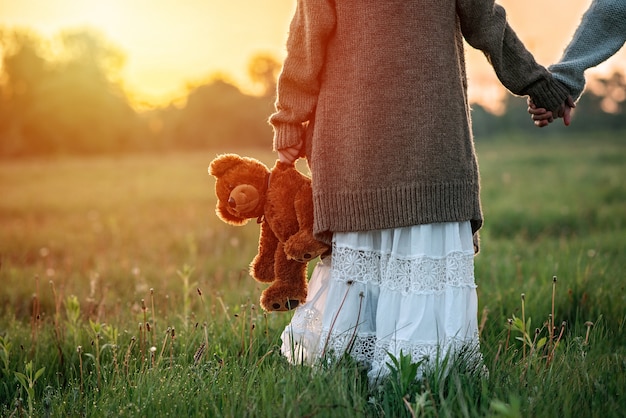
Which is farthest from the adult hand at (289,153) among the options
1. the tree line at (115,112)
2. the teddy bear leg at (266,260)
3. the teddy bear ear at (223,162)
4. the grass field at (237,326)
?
the tree line at (115,112)

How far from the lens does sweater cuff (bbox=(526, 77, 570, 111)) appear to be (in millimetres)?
2912

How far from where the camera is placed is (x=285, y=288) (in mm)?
2867

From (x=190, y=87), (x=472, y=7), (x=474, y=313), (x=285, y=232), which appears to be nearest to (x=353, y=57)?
(x=472, y=7)

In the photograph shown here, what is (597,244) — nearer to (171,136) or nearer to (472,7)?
(472,7)

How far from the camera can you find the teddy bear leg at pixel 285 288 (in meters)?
2.86

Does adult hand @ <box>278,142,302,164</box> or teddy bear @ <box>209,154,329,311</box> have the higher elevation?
adult hand @ <box>278,142,302,164</box>

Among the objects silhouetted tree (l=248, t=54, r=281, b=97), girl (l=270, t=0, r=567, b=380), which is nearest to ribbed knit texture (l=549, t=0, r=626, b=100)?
girl (l=270, t=0, r=567, b=380)

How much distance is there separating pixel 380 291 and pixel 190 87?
3570cm

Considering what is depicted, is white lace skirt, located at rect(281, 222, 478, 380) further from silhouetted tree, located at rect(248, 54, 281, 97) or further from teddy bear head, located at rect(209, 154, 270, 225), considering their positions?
silhouetted tree, located at rect(248, 54, 281, 97)

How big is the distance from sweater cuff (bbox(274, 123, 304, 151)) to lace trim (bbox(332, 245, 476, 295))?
494 mm

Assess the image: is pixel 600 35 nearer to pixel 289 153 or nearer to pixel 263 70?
pixel 289 153

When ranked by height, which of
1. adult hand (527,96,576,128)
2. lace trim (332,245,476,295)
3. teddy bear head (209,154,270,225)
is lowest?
lace trim (332,245,476,295)

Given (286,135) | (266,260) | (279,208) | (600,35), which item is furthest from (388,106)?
(600,35)

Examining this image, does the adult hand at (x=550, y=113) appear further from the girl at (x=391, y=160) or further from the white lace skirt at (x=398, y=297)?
the white lace skirt at (x=398, y=297)
